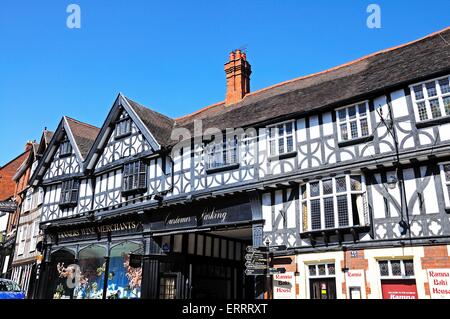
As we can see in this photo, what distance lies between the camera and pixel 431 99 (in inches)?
396

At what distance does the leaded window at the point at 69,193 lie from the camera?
19023 mm

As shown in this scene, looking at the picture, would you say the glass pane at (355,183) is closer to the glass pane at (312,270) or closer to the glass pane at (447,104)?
the glass pane at (312,270)

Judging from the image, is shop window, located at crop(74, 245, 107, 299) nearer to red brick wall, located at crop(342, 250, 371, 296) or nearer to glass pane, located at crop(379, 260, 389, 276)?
red brick wall, located at crop(342, 250, 371, 296)

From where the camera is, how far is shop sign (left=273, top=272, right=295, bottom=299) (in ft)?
36.2

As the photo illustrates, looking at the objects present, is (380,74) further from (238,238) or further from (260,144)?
(238,238)

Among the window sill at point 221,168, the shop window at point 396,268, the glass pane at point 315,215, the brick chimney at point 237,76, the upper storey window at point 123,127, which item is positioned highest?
the brick chimney at point 237,76

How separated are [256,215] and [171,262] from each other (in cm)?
468

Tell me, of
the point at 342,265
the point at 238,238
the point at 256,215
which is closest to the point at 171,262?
the point at 238,238

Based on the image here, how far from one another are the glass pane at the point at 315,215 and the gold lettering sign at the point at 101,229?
7814 millimetres

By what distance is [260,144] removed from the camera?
13.0 metres

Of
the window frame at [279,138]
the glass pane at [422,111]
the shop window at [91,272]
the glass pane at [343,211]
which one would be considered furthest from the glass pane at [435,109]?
the shop window at [91,272]

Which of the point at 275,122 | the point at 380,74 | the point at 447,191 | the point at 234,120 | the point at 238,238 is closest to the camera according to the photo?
the point at 447,191

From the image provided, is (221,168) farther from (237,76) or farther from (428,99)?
(428,99)

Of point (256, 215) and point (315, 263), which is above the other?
point (256, 215)
